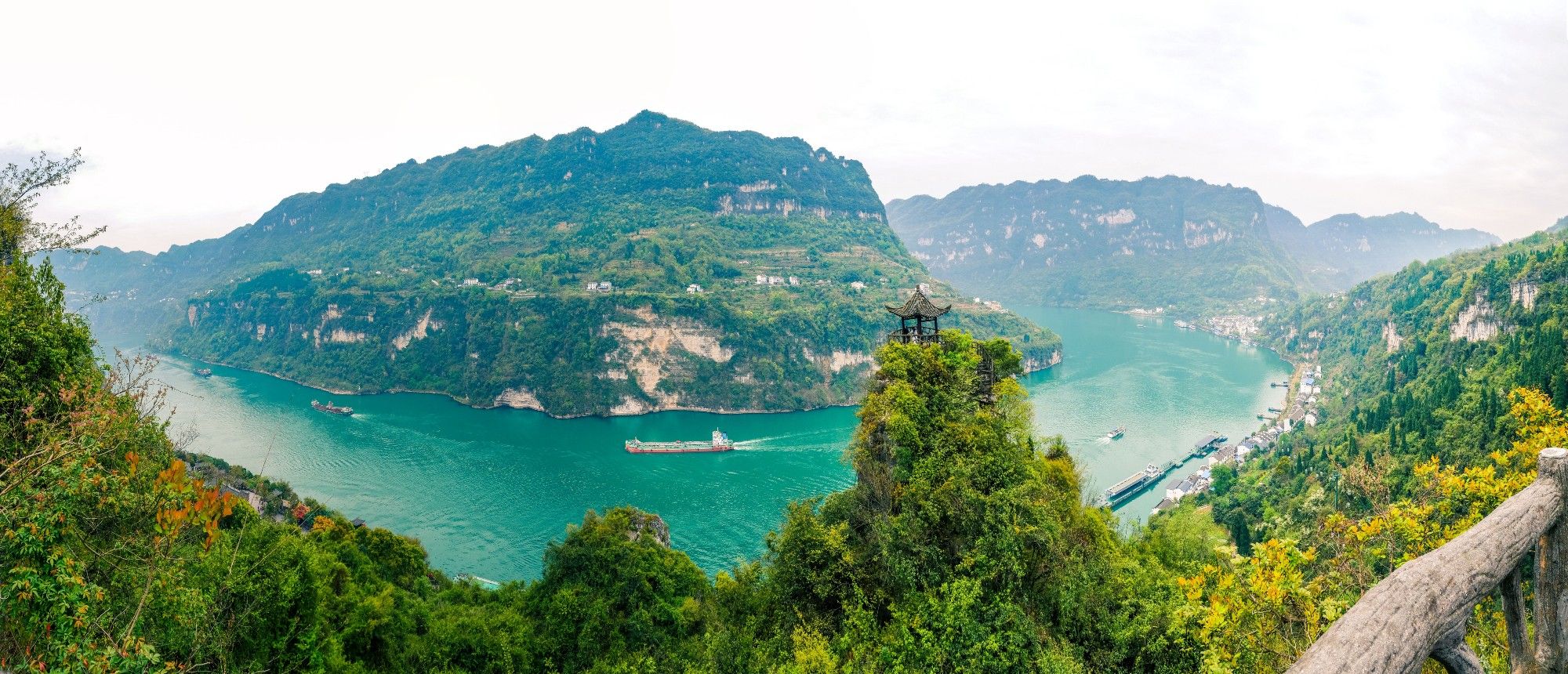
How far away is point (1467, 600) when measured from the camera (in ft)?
7.82

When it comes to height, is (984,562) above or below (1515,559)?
below

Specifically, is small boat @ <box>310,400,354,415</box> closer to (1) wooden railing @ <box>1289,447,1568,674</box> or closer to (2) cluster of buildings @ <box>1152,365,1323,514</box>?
(2) cluster of buildings @ <box>1152,365,1323,514</box>

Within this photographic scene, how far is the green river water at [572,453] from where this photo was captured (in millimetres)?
37156

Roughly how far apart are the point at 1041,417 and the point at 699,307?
38.2m

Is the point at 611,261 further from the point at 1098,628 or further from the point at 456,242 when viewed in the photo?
the point at 1098,628

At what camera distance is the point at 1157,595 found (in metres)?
10.4

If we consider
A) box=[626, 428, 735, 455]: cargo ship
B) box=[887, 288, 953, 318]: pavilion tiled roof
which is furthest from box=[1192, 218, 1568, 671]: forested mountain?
box=[626, 428, 735, 455]: cargo ship

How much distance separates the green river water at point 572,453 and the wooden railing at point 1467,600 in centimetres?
3045

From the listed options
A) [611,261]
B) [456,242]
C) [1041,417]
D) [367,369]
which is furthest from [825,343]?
[456,242]

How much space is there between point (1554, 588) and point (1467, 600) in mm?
857

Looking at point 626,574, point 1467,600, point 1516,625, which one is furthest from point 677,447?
point 1467,600

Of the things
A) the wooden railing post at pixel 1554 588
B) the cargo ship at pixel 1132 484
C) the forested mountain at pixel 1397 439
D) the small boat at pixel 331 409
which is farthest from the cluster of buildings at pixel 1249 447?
the small boat at pixel 331 409

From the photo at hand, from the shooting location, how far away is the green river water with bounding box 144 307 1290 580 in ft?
122

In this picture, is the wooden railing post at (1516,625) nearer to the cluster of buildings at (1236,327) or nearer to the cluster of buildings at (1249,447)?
the cluster of buildings at (1249,447)
